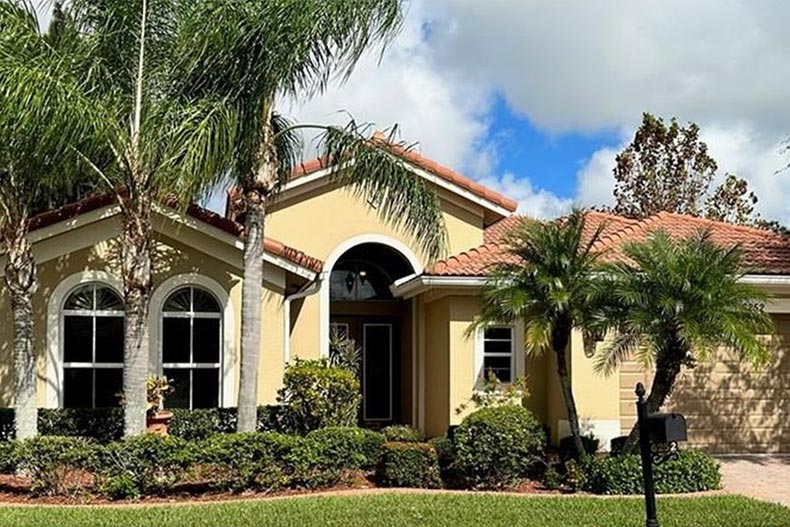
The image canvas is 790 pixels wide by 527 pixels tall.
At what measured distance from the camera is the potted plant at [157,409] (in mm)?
16562

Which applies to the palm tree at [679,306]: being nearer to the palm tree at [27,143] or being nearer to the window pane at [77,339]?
the palm tree at [27,143]

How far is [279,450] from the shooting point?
46.6ft

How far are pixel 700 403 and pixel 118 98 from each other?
1327 centimetres

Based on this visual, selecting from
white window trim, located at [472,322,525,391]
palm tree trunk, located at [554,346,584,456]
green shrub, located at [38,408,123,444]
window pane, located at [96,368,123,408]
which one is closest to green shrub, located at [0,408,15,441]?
green shrub, located at [38,408,123,444]

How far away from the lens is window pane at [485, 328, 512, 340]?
19641 mm

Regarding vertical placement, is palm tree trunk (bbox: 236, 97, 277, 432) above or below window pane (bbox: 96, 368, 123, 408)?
above

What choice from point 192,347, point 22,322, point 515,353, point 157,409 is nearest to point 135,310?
point 22,322

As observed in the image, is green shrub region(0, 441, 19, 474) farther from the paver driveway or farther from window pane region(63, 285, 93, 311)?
the paver driveway

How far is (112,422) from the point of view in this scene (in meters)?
16.7

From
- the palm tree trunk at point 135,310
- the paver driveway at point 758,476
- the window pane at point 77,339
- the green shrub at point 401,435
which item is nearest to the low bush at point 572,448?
the paver driveway at point 758,476

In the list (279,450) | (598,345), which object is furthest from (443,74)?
(279,450)

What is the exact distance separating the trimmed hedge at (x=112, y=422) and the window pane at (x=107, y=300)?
2.05m

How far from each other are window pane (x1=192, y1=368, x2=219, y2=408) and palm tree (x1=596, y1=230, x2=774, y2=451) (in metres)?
7.95

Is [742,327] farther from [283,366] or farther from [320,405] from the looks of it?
[283,366]
